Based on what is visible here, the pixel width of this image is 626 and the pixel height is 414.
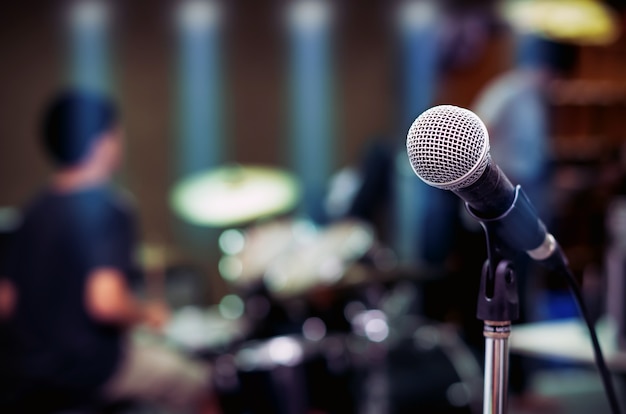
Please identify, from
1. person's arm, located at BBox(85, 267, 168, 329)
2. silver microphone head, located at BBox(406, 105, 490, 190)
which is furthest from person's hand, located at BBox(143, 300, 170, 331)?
silver microphone head, located at BBox(406, 105, 490, 190)

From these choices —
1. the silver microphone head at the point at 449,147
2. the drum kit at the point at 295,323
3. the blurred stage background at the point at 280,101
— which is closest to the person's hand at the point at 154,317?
the drum kit at the point at 295,323

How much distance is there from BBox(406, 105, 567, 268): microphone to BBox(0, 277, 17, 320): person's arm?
6.16 feet

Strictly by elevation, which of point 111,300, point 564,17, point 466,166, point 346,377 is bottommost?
point 346,377

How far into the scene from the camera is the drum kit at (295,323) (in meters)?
2.69

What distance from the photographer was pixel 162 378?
2.50m

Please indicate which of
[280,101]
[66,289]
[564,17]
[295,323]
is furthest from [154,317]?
[280,101]

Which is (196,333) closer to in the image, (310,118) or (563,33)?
(563,33)

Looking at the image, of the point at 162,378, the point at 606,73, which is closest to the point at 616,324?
the point at 162,378

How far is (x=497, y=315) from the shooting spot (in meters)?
0.93

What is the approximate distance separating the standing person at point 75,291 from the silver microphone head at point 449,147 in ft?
5.19

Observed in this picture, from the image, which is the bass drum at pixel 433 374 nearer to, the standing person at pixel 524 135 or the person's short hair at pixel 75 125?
the standing person at pixel 524 135

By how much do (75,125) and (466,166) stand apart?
5.97ft

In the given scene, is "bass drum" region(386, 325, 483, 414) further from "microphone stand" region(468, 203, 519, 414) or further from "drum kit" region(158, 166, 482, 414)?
"microphone stand" region(468, 203, 519, 414)

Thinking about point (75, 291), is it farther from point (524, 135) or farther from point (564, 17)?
point (524, 135)
